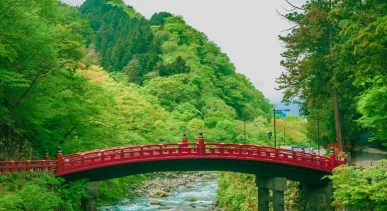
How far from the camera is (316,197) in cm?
3362

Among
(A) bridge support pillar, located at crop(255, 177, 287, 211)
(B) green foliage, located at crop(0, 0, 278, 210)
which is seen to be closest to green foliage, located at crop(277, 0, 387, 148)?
(A) bridge support pillar, located at crop(255, 177, 287, 211)

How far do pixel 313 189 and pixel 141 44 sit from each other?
301 feet

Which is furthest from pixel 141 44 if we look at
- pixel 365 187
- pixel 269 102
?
pixel 365 187

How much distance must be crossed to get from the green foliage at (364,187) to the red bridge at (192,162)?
16.5ft

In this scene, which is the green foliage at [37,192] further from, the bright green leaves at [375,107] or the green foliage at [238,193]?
the bright green leaves at [375,107]

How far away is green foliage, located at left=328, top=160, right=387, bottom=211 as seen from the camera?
23.4 m

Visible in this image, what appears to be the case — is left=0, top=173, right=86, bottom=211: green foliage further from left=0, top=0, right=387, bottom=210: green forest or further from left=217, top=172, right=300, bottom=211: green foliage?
left=217, top=172, right=300, bottom=211: green foliage

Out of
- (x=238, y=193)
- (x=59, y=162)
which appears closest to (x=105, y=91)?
(x=238, y=193)

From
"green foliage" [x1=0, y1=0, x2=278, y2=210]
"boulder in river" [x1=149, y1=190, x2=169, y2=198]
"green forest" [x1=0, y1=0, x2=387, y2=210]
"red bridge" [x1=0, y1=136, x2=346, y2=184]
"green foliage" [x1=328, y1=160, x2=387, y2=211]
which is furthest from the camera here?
"boulder in river" [x1=149, y1=190, x2=169, y2=198]

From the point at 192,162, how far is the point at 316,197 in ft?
27.6

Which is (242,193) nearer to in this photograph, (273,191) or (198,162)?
(273,191)

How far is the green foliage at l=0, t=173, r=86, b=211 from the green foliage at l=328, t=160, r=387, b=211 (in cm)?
1372

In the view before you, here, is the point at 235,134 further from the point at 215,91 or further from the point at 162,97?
the point at 215,91

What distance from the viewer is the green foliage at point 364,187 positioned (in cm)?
2344
